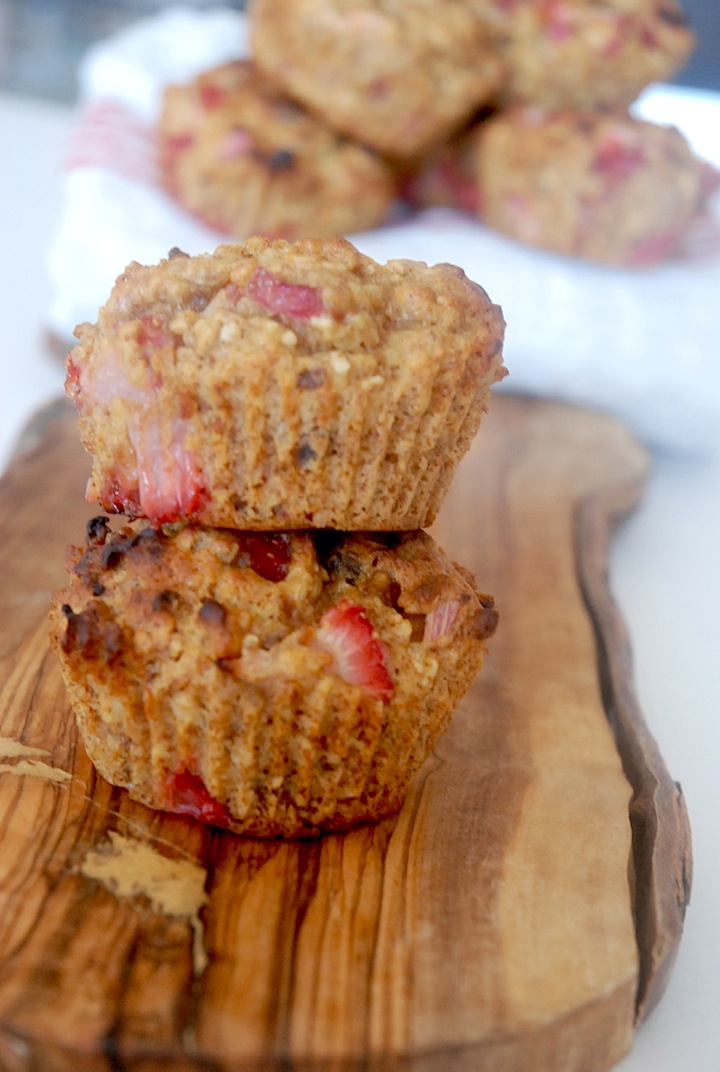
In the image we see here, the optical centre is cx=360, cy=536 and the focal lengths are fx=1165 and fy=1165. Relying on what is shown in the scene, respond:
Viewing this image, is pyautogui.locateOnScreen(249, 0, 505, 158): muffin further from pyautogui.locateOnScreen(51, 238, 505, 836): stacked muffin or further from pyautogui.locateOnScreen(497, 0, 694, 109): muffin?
pyautogui.locateOnScreen(51, 238, 505, 836): stacked muffin

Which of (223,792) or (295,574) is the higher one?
(295,574)

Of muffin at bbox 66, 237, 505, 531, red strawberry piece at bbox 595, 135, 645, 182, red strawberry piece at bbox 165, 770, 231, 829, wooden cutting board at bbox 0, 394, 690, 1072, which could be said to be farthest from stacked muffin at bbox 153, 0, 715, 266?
red strawberry piece at bbox 165, 770, 231, 829

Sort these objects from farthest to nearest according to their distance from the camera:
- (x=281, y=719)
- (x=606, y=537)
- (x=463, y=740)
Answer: (x=606, y=537)
(x=463, y=740)
(x=281, y=719)

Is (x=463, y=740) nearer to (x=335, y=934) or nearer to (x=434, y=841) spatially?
(x=434, y=841)

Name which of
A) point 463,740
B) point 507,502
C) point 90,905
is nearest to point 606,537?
point 507,502

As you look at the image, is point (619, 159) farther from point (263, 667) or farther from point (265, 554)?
point (263, 667)

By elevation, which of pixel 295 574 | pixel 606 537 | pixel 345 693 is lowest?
pixel 345 693
